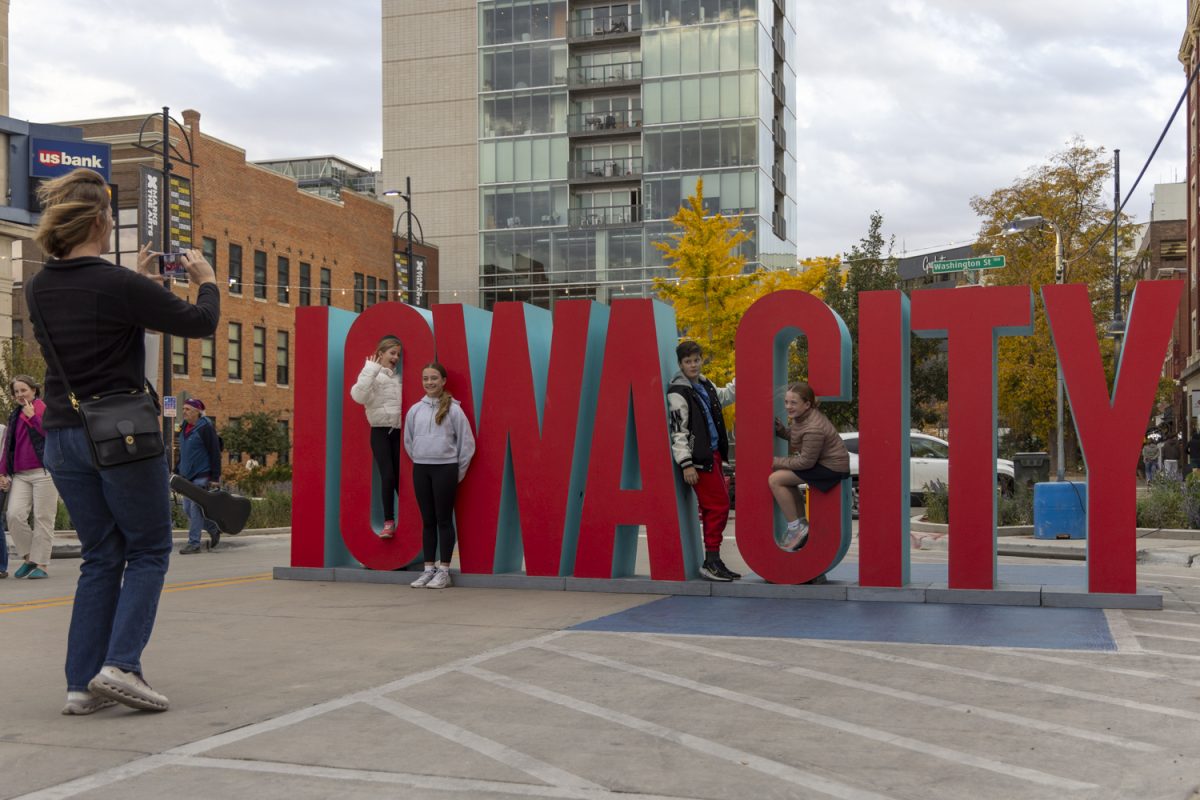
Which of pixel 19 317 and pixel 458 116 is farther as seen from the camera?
pixel 458 116

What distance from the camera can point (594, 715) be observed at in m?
5.04

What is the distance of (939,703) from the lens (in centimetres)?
532

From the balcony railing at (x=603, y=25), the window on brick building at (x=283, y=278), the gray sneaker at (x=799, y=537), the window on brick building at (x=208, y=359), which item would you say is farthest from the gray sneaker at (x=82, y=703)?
the balcony railing at (x=603, y=25)

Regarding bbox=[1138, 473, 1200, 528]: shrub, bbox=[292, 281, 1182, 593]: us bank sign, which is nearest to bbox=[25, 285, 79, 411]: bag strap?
bbox=[292, 281, 1182, 593]: us bank sign

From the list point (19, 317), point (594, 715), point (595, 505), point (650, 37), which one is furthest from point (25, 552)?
point (650, 37)

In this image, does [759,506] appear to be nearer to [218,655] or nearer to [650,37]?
[218,655]

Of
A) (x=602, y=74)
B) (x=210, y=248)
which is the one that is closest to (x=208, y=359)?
(x=210, y=248)

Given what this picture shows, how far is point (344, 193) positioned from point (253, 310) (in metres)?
8.72

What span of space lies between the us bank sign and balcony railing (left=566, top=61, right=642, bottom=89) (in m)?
50.6

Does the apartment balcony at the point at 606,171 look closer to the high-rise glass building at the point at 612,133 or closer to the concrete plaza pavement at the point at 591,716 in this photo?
the high-rise glass building at the point at 612,133

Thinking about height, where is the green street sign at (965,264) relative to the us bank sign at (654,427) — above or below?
above

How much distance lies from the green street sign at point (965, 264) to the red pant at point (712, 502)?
37.5 ft

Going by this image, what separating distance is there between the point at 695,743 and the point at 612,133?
55966 mm

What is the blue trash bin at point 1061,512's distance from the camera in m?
16.1
